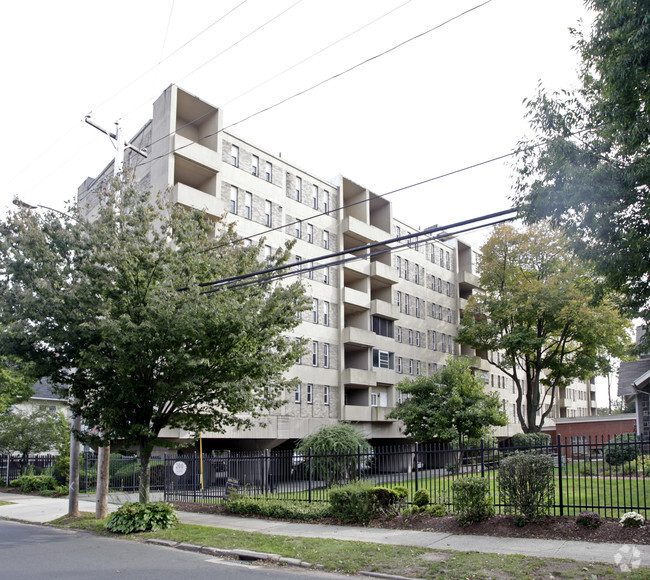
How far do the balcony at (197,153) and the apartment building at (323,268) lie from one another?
0.24ft

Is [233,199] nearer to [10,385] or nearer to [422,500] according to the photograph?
[10,385]

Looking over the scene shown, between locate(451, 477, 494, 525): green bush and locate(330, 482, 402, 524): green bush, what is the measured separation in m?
2.03

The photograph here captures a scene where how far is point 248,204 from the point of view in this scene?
35031mm

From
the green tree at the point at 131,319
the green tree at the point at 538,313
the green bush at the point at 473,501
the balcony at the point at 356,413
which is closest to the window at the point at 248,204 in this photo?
the balcony at the point at 356,413

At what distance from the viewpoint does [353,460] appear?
695 inches

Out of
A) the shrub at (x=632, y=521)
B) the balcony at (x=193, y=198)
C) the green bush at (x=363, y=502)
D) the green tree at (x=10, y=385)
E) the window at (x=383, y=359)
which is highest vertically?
the balcony at (x=193, y=198)

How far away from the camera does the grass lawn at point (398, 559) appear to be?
9023 millimetres

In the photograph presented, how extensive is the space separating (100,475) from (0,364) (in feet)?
43.6

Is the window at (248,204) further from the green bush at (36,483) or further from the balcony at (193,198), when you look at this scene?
the green bush at (36,483)

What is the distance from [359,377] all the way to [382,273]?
8.15 meters

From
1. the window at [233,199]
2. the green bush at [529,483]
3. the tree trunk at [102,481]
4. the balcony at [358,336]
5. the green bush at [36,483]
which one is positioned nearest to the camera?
the green bush at [529,483]

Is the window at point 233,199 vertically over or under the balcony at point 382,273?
over

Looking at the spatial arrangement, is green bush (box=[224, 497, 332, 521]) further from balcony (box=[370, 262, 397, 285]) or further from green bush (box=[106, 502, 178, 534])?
balcony (box=[370, 262, 397, 285])

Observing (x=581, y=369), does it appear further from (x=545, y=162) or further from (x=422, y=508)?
(x=545, y=162)
